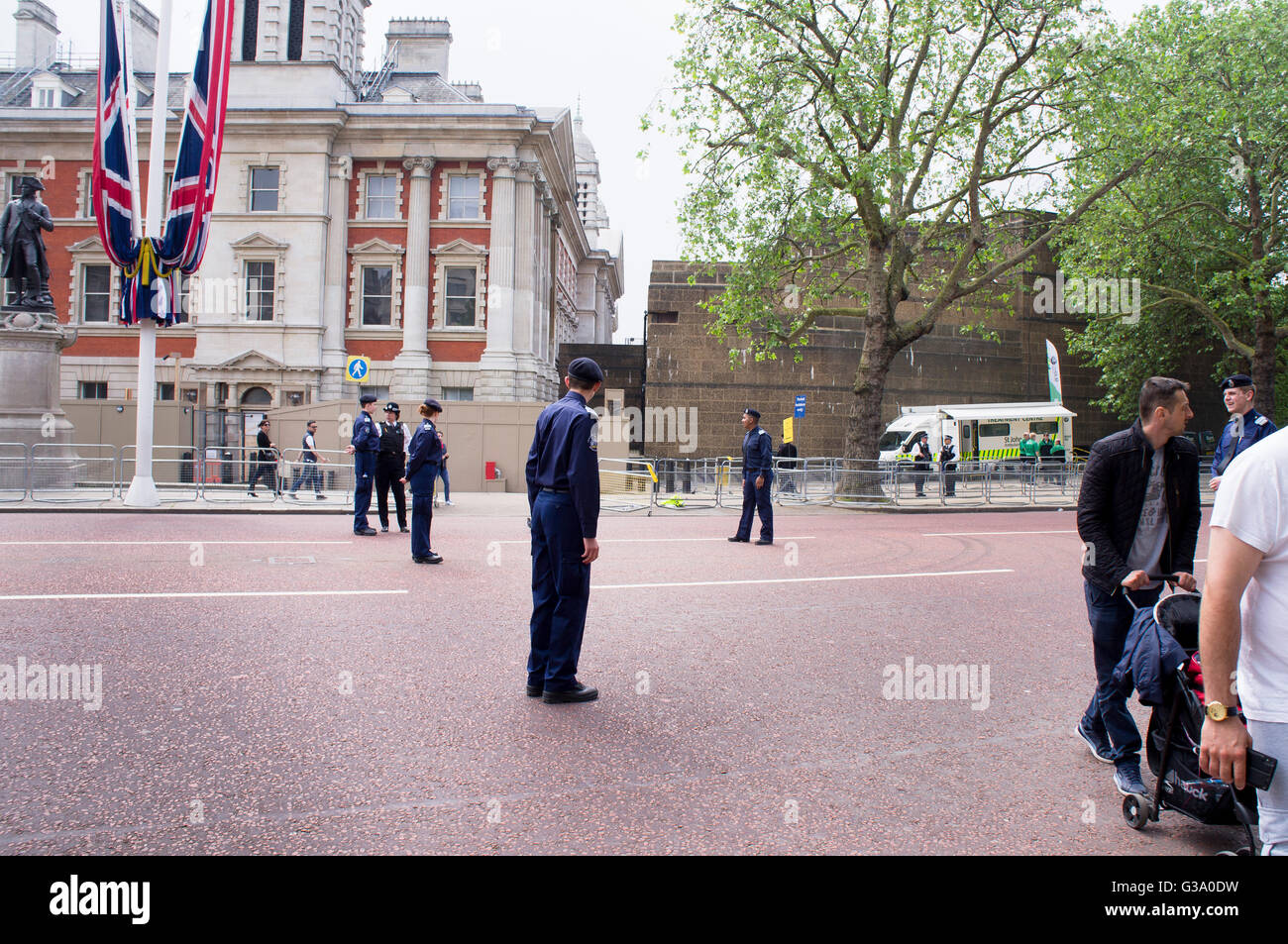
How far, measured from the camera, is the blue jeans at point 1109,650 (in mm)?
4145

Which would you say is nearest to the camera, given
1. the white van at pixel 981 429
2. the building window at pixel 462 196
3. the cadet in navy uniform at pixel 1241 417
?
the cadet in navy uniform at pixel 1241 417

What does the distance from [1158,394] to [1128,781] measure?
5.69ft

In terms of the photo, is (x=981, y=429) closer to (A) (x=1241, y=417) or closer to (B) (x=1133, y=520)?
(A) (x=1241, y=417)

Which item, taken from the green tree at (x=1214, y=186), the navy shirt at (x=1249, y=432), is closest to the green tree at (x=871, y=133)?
the green tree at (x=1214, y=186)

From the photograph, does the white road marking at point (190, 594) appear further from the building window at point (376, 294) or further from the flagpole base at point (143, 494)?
the building window at point (376, 294)

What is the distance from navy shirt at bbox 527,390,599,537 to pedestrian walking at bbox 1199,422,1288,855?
323 cm

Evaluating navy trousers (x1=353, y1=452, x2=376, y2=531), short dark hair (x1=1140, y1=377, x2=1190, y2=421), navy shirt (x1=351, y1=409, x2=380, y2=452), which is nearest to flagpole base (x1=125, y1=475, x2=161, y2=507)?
navy trousers (x1=353, y1=452, x2=376, y2=531)

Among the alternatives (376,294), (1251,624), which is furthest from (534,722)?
(376,294)

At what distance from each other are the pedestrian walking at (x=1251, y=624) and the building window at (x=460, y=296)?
37.3m

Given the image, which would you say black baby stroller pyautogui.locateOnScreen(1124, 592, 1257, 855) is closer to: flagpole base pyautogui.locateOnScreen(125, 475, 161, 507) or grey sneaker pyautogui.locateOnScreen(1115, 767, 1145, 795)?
grey sneaker pyautogui.locateOnScreen(1115, 767, 1145, 795)

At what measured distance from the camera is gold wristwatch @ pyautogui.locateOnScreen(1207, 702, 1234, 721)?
8.27 feet
